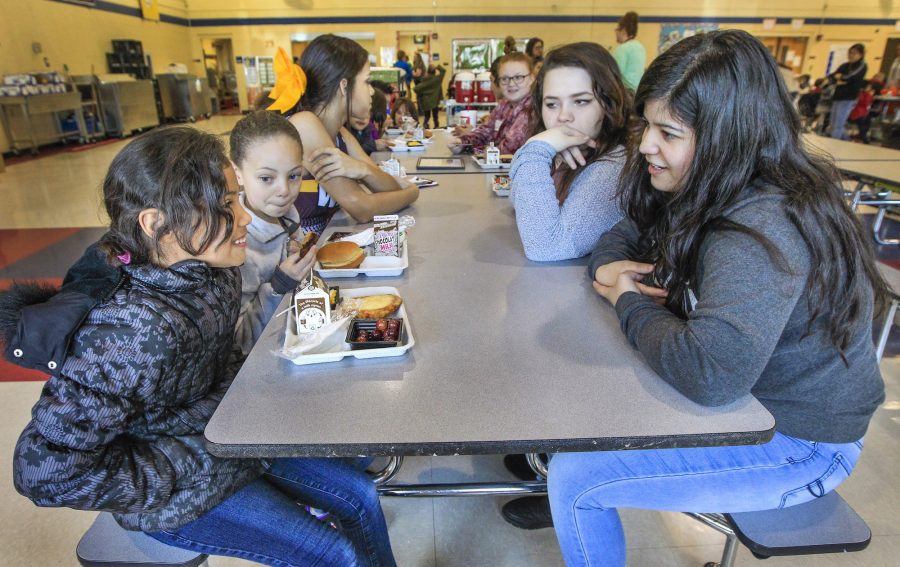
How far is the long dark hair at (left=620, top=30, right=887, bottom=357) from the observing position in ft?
2.88

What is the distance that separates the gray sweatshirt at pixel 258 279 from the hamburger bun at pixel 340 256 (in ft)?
0.47

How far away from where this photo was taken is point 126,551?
99 cm

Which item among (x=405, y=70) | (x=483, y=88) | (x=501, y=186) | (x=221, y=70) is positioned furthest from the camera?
(x=221, y=70)

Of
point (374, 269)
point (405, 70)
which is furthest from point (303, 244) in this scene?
point (405, 70)

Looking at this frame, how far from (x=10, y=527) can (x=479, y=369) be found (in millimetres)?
1720

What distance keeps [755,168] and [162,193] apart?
3.59 ft

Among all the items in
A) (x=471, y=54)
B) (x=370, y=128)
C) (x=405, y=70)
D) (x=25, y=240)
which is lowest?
(x=25, y=240)

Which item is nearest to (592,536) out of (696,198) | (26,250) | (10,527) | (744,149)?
(696,198)

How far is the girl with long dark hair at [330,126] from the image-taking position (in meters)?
1.86

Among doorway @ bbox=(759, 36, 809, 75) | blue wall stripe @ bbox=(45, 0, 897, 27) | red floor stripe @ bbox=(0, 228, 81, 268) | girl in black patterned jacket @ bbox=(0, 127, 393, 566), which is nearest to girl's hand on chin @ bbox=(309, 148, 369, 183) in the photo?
girl in black patterned jacket @ bbox=(0, 127, 393, 566)

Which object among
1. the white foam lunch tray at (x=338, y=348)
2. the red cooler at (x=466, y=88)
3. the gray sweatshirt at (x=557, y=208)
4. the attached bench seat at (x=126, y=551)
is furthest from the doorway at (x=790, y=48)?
the attached bench seat at (x=126, y=551)

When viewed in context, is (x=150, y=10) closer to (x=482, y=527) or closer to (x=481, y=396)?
(x=482, y=527)

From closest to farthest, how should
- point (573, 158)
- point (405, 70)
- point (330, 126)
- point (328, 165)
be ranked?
point (573, 158) < point (328, 165) < point (330, 126) < point (405, 70)

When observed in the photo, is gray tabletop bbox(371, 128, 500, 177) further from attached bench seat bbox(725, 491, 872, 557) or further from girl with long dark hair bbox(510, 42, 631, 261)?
attached bench seat bbox(725, 491, 872, 557)
